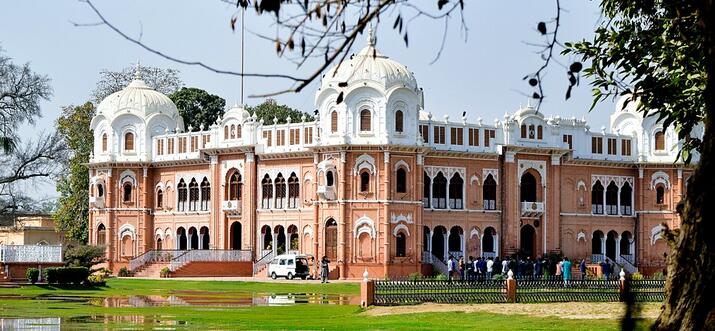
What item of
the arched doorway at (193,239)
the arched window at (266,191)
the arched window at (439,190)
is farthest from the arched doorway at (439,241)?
the arched doorway at (193,239)

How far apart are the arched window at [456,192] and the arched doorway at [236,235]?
11431 millimetres

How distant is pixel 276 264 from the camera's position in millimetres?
63781

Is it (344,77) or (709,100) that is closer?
(709,100)

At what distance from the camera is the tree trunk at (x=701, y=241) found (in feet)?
36.4

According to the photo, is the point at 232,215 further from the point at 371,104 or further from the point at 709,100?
the point at 709,100

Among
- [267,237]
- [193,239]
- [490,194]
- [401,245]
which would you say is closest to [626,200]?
[490,194]

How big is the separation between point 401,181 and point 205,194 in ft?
43.1

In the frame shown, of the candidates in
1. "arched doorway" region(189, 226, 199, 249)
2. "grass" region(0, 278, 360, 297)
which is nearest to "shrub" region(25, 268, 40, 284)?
"grass" region(0, 278, 360, 297)

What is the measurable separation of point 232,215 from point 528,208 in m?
15.3

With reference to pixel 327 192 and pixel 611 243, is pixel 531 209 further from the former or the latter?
pixel 327 192

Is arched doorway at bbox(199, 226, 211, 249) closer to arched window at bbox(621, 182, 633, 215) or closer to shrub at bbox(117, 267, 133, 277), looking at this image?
shrub at bbox(117, 267, 133, 277)

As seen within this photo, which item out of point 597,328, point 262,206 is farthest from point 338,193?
point 597,328

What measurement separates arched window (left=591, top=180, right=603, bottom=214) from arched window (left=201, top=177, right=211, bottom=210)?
2043 cm

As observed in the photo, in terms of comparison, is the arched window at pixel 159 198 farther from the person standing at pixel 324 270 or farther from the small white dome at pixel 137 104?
the person standing at pixel 324 270
